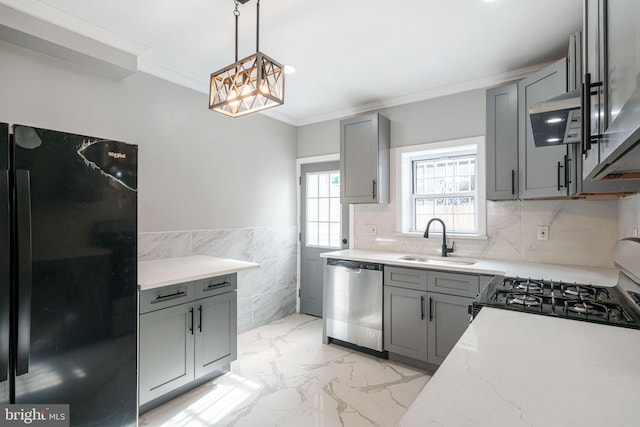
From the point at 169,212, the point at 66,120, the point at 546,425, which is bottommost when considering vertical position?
the point at 546,425

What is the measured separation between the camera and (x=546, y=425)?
609mm

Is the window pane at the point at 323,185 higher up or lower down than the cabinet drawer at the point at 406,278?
higher up

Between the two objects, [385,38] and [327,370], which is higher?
[385,38]

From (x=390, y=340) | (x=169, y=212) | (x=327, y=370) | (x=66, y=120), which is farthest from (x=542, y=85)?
(x=66, y=120)

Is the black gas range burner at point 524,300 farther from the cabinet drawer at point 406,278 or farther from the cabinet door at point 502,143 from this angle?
the cabinet door at point 502,143

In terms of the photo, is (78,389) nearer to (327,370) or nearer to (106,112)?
(327,370)

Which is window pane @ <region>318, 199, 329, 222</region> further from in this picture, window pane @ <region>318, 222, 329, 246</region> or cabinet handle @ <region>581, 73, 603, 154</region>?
cabinet handle @ <region>581, 73, 603, 154</region>

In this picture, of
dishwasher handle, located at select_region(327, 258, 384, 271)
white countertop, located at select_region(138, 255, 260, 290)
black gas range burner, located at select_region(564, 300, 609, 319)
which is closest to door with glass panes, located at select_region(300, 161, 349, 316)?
dishwasher handle, located at select_region(327, 258, 384, 271)

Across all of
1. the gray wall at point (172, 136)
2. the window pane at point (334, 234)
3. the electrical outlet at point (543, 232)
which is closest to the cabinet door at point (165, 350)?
the gray wall at point (172, 136)

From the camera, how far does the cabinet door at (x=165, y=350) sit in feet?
6.64

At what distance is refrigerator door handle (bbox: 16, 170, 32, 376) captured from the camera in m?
1.42

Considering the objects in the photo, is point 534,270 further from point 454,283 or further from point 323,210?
point 323,210

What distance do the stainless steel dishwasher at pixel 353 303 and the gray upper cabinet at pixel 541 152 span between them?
4.62 feet

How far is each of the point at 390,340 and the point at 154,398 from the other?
6.23 feet
